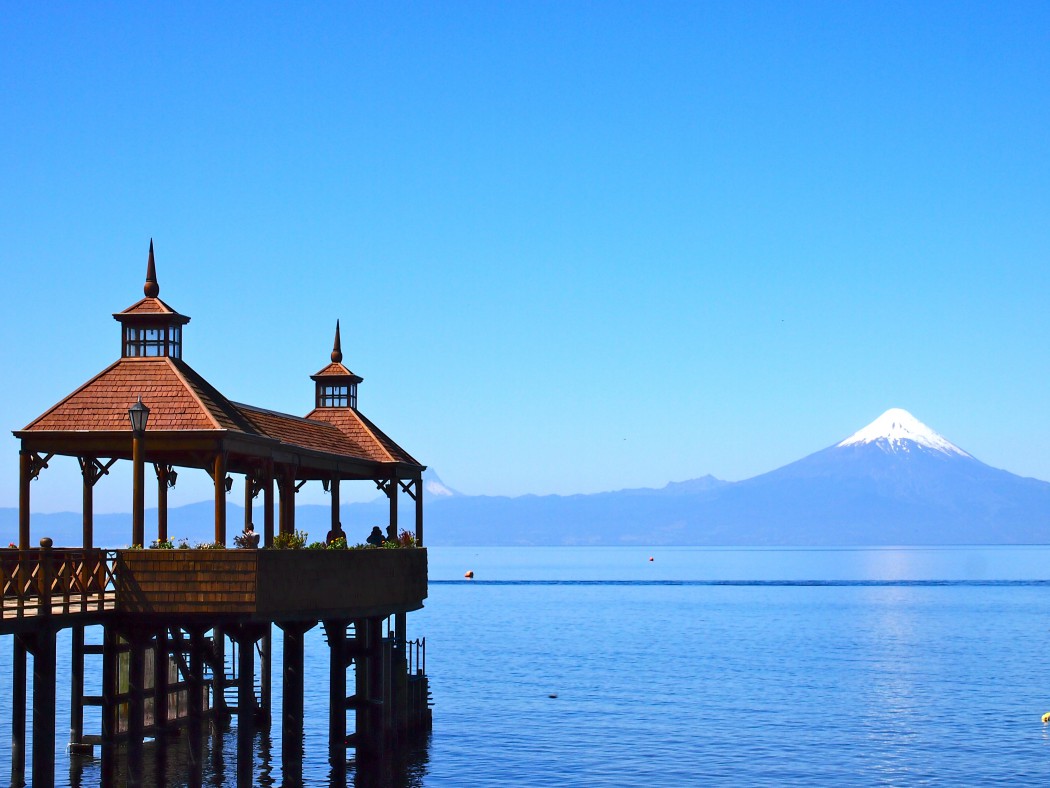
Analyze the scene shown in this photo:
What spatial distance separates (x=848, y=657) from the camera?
8069 centimetres

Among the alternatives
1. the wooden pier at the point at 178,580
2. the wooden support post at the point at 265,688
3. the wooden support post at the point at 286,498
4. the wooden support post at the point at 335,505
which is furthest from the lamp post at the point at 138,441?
the wooden support post at the point at 265,688

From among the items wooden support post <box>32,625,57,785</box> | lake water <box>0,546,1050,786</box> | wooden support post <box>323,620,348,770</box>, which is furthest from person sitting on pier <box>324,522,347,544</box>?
wooden support post <box>32,625,57,785</box>

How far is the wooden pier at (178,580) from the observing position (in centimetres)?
2728

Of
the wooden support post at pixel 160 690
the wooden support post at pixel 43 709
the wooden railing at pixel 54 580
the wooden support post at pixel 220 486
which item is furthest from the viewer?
the wooden support post at pixel 160 690

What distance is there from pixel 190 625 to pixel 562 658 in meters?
51.1

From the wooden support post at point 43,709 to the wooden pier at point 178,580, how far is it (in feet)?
0.08

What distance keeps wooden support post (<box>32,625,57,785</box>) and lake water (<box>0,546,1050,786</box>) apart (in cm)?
1080

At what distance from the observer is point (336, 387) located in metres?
44.5

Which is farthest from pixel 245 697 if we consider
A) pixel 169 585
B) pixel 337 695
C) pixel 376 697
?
pixel 376 697

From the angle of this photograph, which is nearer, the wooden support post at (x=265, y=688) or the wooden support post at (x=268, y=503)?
the wooden support post at (x=268, y=503)

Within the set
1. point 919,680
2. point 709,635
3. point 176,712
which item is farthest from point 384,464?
point 709,635

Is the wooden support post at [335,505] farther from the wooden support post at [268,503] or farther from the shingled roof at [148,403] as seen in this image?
the shingled roof at [148,403]

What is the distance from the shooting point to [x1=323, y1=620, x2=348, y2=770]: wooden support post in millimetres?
36125

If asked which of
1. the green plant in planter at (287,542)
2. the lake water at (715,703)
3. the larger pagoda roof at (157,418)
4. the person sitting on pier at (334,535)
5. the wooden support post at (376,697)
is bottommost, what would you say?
the lake water at (715,703)
